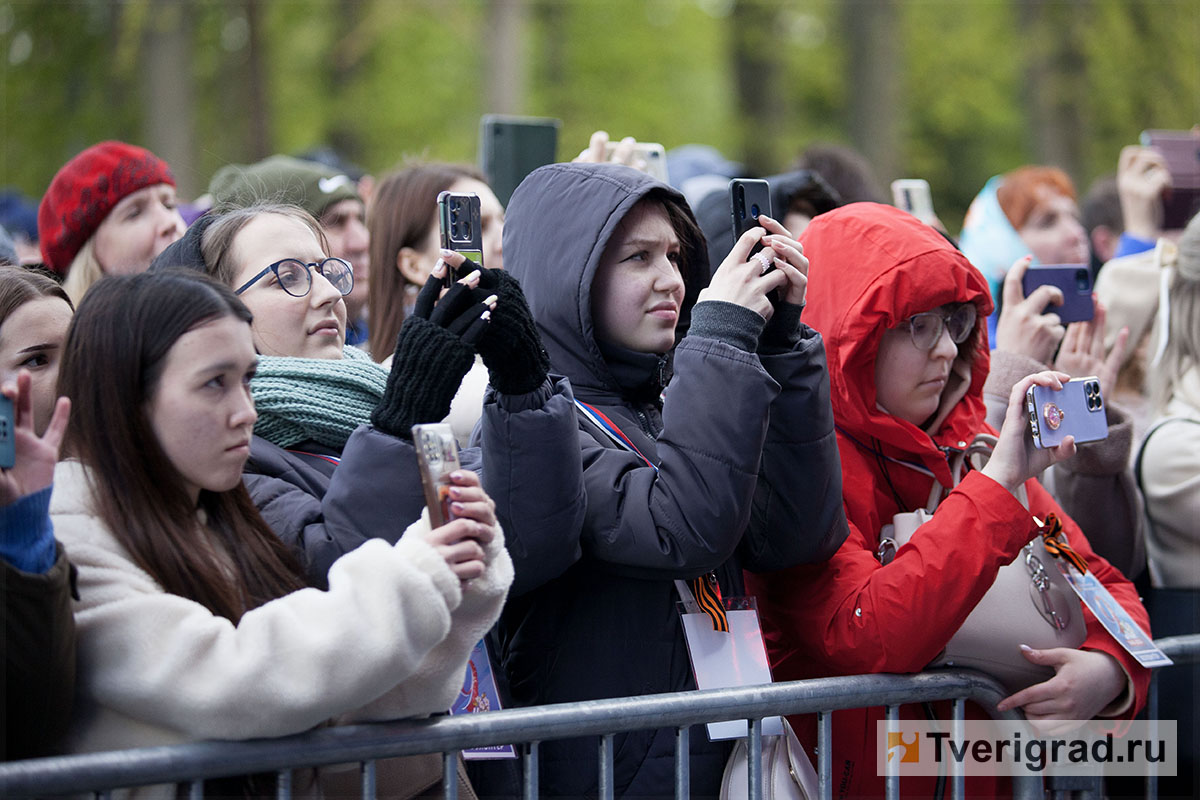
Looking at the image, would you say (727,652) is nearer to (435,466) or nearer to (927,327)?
(435,466)

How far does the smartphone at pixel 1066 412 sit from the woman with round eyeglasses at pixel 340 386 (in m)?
1.14

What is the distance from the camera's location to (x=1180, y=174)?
18.6 ft

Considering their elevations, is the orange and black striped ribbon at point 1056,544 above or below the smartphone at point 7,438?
below

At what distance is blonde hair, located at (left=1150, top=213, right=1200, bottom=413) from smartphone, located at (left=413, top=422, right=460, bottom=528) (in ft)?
9.38

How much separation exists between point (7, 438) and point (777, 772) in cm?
172

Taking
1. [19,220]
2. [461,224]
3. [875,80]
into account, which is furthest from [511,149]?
[875,80]

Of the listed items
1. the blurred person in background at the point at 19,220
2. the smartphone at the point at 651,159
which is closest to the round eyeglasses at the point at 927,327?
the smartphone at the point at 651,159

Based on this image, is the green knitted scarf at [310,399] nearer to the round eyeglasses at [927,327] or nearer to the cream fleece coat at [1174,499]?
the round eyeglasses at [927,327]

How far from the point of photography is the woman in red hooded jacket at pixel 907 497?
293 centimetres

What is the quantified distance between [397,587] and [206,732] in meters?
0.38

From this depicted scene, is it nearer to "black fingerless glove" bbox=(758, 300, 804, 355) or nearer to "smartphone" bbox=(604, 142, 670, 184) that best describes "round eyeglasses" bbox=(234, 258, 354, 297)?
"black fingerless glove" bbox=(758, 300, 804, 355)

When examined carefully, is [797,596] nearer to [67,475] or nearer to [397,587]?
[397,587]

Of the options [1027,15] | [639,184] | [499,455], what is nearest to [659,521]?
[499,455]

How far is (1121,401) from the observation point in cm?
489
